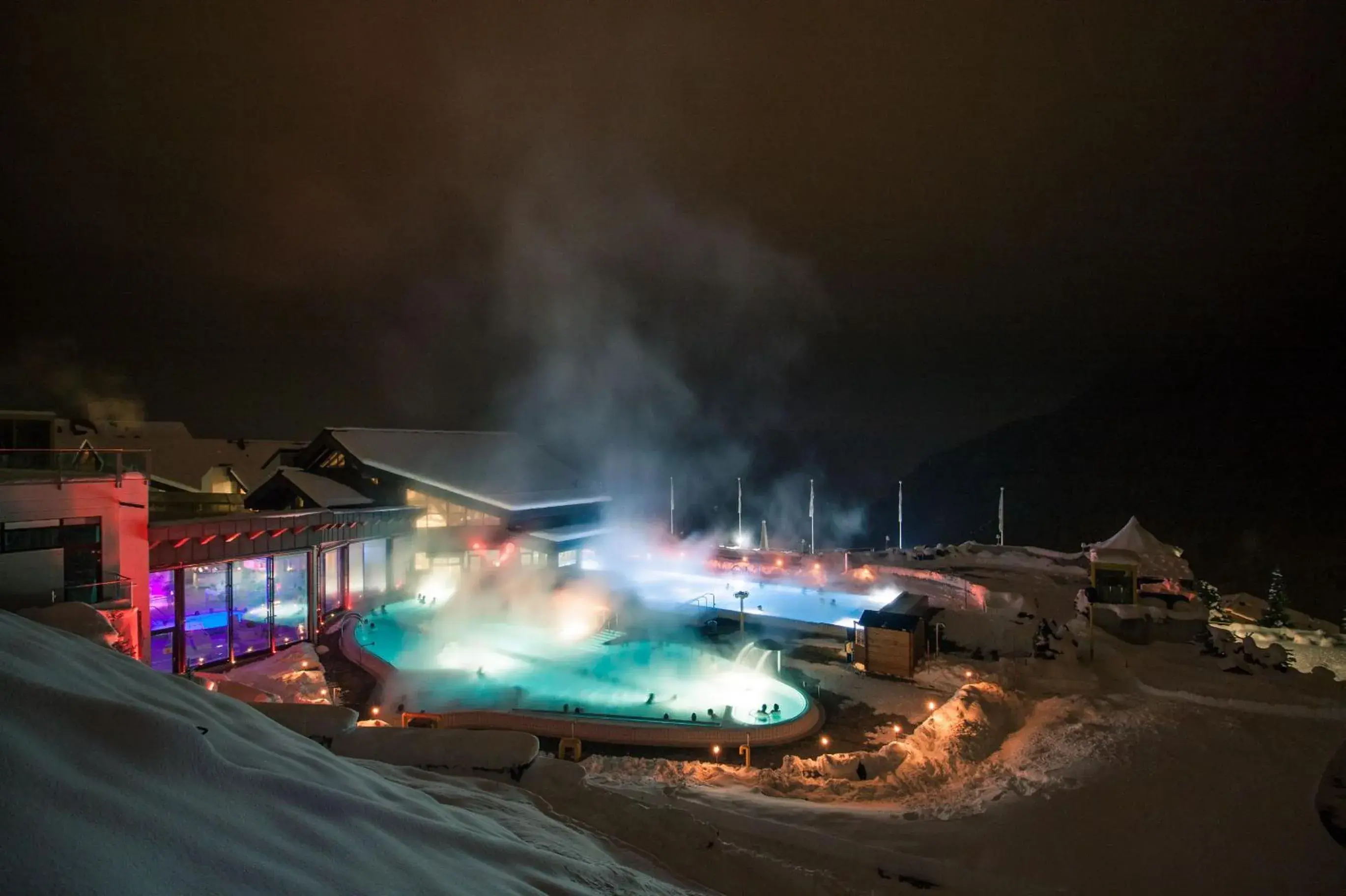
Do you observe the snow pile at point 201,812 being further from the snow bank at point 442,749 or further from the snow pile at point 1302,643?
the snow pile at point 1302,643

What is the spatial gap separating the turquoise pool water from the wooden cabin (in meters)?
2.68

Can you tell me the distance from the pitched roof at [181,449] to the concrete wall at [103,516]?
1895 cm

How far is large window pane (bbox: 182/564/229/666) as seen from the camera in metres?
16.0

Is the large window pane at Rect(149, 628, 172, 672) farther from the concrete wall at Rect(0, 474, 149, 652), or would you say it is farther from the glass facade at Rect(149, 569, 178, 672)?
the concrete wall at Rect(0, 474, 149, 652)

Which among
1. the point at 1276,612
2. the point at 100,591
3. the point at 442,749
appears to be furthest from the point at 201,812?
the point at 1276,612

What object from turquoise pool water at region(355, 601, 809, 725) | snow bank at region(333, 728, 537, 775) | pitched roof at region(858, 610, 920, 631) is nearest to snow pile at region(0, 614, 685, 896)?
snow bank at region(333, 728, 537, 775)

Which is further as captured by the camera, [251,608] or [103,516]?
[251,608]

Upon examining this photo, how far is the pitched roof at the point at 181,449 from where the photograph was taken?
30.0 m

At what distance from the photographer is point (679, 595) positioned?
79.3 ft

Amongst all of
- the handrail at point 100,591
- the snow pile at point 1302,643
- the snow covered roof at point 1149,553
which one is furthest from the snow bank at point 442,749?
the snow covered roof at point 1149,553

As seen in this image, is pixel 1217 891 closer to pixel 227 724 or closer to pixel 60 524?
pixel 227 724

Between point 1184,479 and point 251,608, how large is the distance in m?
93.1

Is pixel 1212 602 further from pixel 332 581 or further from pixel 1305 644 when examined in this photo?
pixel 332 581

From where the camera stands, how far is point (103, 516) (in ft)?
39.8
